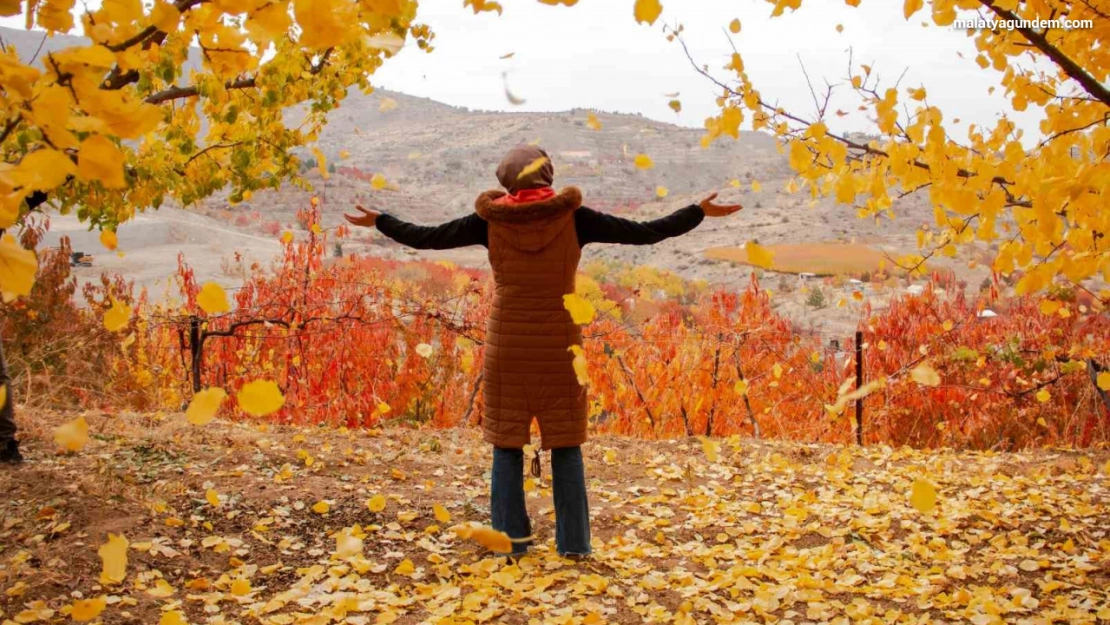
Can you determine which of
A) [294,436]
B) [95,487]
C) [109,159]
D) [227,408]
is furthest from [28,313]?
[109,159]

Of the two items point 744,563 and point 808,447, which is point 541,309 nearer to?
point 744,563

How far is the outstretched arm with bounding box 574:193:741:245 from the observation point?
10.7 feet

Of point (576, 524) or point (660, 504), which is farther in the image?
point (660, 504)

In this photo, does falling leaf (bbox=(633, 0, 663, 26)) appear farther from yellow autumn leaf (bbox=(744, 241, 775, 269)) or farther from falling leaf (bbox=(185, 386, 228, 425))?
falling leaf (bbox=(185, 386, 228, 425))

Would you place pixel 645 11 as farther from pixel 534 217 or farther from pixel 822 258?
pixel 822 258

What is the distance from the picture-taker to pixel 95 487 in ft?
12.5

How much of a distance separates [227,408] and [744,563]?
16.0 ft

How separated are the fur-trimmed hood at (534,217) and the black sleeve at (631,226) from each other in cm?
6

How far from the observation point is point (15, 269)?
1.40m

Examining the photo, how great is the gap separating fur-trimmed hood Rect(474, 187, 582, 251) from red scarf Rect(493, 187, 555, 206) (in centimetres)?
3

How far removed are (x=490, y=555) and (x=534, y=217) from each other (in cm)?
141

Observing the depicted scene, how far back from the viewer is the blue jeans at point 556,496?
3508 millimetres

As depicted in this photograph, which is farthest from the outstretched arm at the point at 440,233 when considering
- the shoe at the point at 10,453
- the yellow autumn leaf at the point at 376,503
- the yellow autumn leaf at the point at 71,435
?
the shoe at the point at 10,453

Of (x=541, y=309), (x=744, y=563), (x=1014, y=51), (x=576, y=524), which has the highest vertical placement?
(x=1014, y=51)
